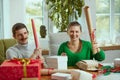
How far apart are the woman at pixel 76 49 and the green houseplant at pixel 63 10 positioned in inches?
48.7

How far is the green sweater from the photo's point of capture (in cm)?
215

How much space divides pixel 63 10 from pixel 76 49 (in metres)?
1.35

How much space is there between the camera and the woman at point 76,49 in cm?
216

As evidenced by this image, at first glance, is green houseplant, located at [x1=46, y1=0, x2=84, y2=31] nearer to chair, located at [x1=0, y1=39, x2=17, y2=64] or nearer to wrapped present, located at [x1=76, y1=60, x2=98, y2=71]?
chair, located at [x1=0, y1=39, x2=17, y2=64]

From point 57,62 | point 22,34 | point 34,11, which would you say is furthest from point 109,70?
point 34,11

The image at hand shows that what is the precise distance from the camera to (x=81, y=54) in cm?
218

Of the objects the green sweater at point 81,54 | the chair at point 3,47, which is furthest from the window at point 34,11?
the green sweater at point 81,54

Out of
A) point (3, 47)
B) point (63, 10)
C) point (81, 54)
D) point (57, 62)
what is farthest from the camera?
point (63, 10)

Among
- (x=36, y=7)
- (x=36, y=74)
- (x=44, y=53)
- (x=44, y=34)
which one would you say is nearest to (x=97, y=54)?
(x=36, y=74)

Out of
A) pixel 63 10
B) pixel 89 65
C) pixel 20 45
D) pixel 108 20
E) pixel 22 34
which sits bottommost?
pixel 89 65

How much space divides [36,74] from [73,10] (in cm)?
226

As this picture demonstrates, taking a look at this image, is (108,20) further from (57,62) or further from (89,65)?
(57,62)

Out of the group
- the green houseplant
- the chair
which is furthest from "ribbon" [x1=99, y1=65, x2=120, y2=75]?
the green houseplant

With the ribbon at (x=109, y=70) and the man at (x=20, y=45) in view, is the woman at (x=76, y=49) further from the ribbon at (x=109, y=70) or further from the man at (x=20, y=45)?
the ribbon at (x=109, y=70)
